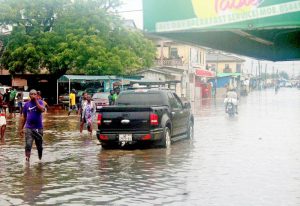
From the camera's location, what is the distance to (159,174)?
37.5 ft

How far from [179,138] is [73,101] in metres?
20.7

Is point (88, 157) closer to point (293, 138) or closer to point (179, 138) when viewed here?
point (179, 138)

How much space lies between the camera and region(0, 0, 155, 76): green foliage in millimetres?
45219

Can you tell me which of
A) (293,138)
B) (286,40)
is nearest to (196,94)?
(293,138)

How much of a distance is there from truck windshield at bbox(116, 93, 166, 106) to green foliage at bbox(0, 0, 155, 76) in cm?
2669

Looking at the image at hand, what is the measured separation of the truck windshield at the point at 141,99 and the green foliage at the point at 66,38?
26.7 meters

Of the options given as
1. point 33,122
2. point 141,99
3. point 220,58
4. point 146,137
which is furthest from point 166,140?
point 220,58

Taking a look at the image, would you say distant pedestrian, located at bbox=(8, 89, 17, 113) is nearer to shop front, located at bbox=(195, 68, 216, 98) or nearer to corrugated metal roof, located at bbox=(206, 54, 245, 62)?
shop front, located at bbox=(195, 68, 216, 98)

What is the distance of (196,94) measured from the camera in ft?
237

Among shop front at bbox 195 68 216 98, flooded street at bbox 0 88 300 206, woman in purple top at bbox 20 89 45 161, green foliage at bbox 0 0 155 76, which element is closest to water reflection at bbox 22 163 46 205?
flooded street at bbox 0 88 300 206

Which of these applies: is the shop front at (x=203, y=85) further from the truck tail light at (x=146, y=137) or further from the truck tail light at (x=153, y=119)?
the truck tail light at (x=146, y=137)

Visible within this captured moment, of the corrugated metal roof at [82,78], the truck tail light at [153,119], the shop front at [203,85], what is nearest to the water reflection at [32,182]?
the truck tail light at [153,119]

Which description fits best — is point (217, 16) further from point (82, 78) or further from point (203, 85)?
point (203, 85)

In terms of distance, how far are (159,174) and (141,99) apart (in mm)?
6606
